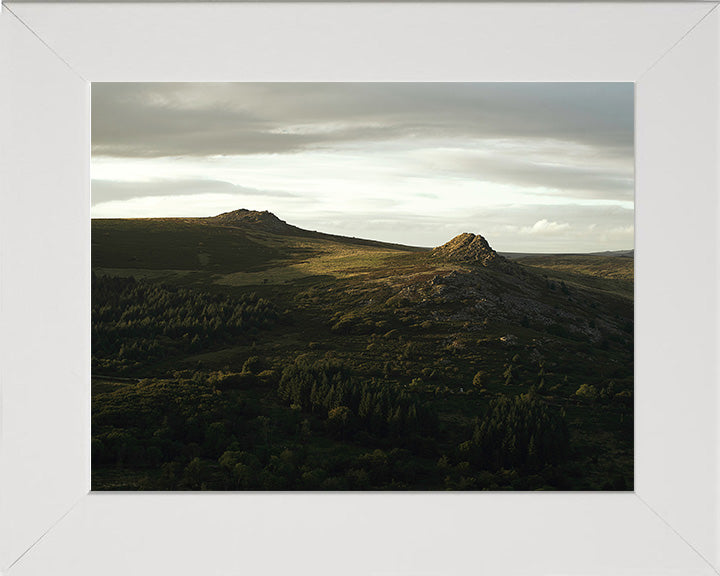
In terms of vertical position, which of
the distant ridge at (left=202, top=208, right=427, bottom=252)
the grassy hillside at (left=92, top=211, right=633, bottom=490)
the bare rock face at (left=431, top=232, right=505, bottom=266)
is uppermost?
the distant ridge at (left=202, top=208, right=427, bottom=252)

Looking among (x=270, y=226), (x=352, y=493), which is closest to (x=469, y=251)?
(x=270, y=226)

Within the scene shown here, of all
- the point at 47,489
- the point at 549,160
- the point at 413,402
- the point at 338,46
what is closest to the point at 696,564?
the point at 338,46

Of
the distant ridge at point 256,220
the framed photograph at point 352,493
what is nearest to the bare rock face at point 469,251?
the distant ridge at point 256,220

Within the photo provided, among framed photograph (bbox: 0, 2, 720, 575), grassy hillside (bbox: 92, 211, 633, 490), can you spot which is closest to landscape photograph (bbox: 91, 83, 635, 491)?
grassy hillside (bbox: 92, 211, 633, 490)

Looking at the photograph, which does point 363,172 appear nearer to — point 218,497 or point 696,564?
point 218,497

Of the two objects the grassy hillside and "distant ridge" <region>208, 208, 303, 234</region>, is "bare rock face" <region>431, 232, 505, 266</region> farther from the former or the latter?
"distant ridge" <region>208, 208, 303, 234</region>

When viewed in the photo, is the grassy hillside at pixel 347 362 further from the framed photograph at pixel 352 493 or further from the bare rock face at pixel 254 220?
the framed photograph at pixel 352 493

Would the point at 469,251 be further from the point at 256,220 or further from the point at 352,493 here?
the point at 352,493
